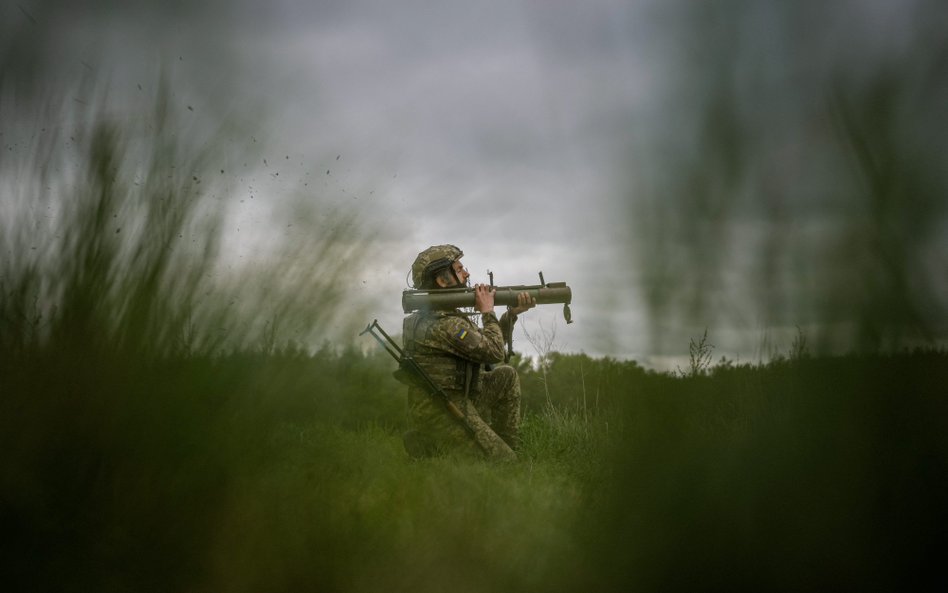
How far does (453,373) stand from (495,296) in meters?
0.80

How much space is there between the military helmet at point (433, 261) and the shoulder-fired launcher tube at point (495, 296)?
0.46m

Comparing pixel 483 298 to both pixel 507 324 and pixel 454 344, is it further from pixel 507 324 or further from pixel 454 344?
pixel 507 324

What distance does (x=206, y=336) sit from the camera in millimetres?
1474

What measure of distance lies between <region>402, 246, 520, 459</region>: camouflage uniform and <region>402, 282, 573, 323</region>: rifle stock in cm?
19

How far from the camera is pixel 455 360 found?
5.26m

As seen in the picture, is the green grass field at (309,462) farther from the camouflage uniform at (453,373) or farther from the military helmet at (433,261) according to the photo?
the military helmet at (433,261)

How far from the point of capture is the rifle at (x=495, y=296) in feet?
15.3

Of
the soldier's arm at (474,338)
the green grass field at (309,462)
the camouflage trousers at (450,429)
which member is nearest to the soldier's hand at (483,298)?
the soldier's arm at (474,338)

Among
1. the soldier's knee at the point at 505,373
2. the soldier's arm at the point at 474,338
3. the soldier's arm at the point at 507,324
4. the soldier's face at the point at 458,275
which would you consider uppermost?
the soldier's face at the point at 458,275

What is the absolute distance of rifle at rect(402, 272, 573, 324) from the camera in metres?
4.67

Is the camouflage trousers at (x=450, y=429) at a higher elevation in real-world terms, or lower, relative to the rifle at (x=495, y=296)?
lower

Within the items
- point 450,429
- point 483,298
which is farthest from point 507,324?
point 450,429

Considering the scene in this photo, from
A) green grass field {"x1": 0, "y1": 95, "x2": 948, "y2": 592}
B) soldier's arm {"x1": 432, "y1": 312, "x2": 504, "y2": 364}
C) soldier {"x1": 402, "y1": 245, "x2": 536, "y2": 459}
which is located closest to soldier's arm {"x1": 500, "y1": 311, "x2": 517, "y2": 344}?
soldier {"x1": 402, "y1": 245, "x2": 536, "y2": 459}

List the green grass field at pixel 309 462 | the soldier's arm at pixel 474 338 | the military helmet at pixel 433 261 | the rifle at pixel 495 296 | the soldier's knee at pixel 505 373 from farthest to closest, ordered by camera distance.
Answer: the soldier's knee at pixel 505 373, the military helmet at pixel 433 261, the soldier's arm at pixel 474 338, the rifle at pixel 495 296, the green grass field at pixel 309 462
